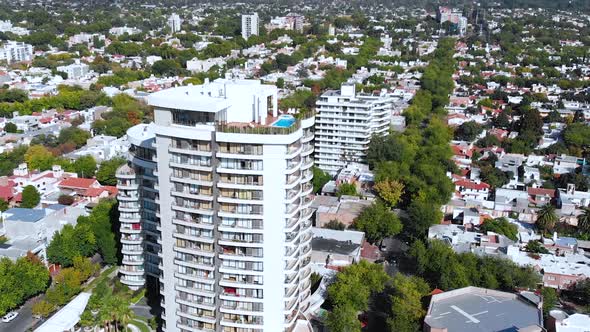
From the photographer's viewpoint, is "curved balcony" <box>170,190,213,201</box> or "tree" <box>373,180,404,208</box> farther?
"tree" <box>373,180,404,208</box>

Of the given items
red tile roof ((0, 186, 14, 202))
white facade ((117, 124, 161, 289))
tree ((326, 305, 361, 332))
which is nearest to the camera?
tree ((326, 305, 361, 332))

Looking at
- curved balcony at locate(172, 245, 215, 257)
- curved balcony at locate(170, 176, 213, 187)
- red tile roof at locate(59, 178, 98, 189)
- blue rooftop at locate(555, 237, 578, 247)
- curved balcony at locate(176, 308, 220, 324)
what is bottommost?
blue rooftop at locate(555, 237, 578, 247)

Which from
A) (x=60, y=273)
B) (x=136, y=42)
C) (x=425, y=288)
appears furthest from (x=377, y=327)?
(x=136, y=42)

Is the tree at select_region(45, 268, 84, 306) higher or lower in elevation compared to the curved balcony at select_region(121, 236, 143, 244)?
lower

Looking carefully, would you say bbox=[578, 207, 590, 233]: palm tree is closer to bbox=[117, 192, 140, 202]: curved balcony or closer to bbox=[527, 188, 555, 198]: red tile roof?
bbox=[527, 188, 555, 198]: red tile roof

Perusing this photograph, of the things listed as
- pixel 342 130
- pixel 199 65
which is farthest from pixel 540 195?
pixel 199 65

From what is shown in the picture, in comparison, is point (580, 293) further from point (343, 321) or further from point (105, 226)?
point (105, 226)

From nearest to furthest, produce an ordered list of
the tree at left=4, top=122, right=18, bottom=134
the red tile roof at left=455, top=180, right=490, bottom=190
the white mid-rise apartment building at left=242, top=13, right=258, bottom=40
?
the red tile roof at left=455, top=180, right=490, bottom=190 → the tree at left=4, top=122, right=18, bottom=134 → the white mid-rise apartment building at left=242, top=13, right=258, bottom=40

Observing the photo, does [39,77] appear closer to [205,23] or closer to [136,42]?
[136,42]

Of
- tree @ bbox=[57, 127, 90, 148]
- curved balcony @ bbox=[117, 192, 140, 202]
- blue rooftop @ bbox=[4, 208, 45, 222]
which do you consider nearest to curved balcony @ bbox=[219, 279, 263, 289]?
curved balcony @ bbox=[117, 192, 140, 202]
